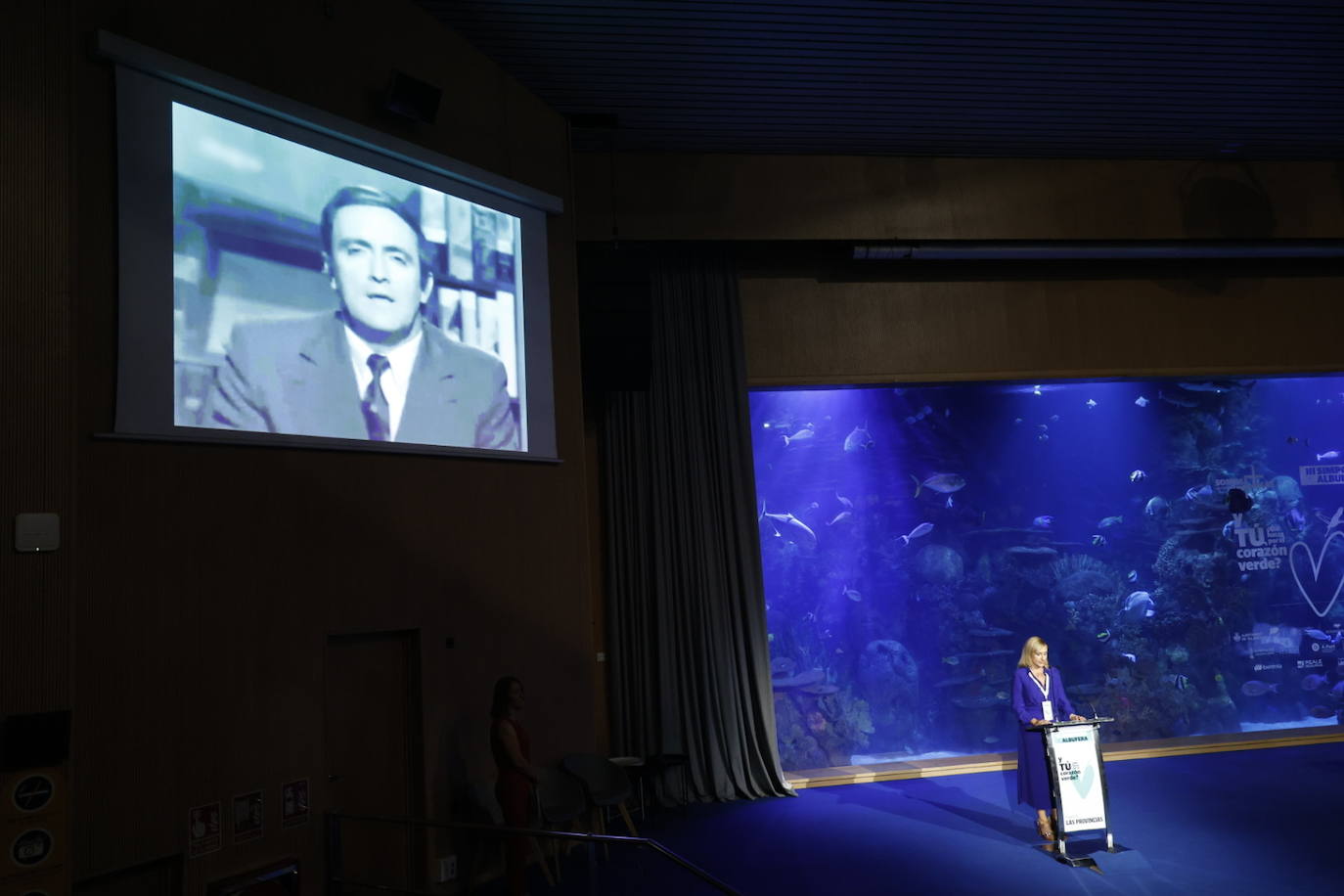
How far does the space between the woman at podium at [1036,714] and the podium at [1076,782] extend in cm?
20

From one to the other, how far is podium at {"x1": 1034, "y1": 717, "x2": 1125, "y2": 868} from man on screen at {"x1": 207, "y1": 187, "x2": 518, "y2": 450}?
418 centimetres

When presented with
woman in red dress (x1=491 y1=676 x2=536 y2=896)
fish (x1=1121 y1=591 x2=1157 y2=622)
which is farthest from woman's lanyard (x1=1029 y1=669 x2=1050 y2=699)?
fish (x1=1121 y1=591 x2=1157 y2=622)

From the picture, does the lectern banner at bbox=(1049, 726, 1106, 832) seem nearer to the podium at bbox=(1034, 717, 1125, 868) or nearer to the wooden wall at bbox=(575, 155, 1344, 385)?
the podium at bbox=(1034, 717, 1125, 868)

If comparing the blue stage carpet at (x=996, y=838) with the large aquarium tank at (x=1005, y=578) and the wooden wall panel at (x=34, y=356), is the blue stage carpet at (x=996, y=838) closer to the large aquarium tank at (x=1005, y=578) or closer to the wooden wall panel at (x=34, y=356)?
the wooden wall panel at (x=34, y=356)

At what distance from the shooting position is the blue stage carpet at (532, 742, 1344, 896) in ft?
18.3

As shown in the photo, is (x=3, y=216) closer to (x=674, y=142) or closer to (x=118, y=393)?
(x=118, y=393)

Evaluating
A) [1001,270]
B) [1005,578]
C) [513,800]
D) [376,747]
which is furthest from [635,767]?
[1005,578]

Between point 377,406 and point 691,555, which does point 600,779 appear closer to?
point 691,555

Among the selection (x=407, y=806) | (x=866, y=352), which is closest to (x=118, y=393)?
(x=407, y=806)

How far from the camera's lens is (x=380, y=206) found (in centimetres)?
575

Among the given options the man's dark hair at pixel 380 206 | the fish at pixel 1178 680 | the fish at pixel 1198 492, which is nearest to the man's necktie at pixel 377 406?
the man's dark hair at pixel 380 206

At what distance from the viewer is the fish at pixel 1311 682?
12.3 meters

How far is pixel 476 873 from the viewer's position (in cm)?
582

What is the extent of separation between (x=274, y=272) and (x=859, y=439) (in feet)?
28.3
